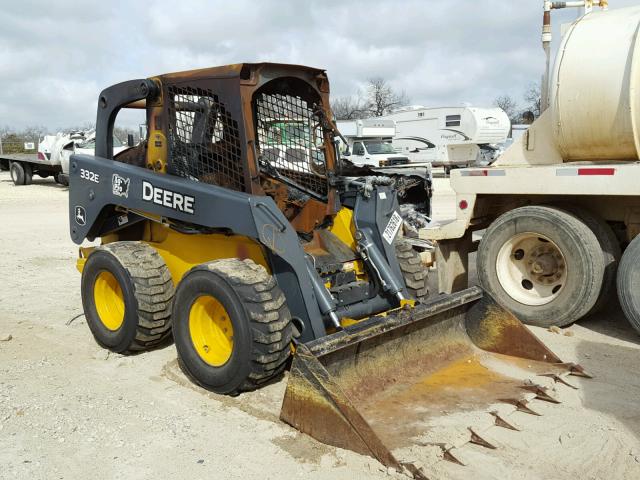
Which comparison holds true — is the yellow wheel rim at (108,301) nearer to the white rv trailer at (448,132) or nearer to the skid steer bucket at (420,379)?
the skid steer bucket at (420,379)

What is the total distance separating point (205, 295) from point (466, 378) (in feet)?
6.13

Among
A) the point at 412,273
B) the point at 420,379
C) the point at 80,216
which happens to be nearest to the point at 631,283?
the point at 412,273

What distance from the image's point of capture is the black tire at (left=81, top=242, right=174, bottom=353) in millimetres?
4656

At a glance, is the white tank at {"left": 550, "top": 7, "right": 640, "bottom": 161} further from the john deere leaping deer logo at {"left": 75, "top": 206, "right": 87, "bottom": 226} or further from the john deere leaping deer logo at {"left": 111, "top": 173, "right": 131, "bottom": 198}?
the john deere leaping deer logo at {"left": 75, "top": 206, "right": 87, "bottom": 226}

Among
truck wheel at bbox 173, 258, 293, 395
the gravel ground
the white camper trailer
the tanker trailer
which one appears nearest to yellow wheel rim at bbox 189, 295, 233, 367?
truck wheel at bbox 173, 258, 293, 395

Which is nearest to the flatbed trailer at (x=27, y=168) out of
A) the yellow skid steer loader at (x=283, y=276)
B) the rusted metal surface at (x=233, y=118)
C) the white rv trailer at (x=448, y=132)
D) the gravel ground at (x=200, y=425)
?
the white rv trailer at (x=448, y=132)

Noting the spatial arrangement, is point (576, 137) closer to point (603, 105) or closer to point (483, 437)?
point (603, 105)

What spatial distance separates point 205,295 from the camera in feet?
13.4

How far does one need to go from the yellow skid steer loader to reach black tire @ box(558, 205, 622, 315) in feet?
4.40

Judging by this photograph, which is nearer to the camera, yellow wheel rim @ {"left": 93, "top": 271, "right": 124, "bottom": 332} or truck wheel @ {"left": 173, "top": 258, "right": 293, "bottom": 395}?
truck wheel @ {"left": 173, "top": 258, "right": 293, "bottom": 395}

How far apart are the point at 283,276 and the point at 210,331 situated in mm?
638

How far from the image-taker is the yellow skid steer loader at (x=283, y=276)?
3.78 m

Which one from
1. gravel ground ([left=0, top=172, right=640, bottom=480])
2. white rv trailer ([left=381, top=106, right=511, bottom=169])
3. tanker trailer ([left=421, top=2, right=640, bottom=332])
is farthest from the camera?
white rv trailer ([left=381, top=106, right=511, bottom=169])

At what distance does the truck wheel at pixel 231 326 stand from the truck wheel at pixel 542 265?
9.33 ft
